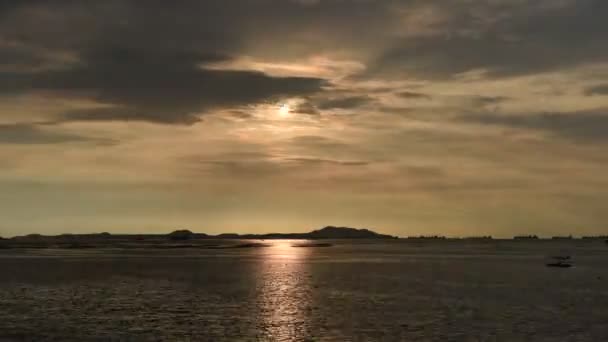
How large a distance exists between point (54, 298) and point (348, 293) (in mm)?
31740

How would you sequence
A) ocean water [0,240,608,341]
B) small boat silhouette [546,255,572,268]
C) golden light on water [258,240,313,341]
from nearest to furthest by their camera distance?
ocean water [0,240,608,341] → golden light on water [258,240,313,341] → small boat silhouette [546,255,572,268]

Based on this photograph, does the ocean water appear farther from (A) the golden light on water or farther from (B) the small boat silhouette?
(B) the small boat silhouette

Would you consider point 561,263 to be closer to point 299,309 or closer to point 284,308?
point 284,308

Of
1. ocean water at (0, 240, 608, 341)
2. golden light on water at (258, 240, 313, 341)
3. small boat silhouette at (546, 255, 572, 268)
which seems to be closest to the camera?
ocean water at (0, 240, 608, 341)

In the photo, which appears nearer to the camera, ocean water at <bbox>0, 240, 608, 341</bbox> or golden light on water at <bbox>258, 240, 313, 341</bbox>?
ocean water at <bbox>0, 240, 608, 341</bbox>

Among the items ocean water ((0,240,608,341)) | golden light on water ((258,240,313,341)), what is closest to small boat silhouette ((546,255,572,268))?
ocean water ((0,240,608,341))

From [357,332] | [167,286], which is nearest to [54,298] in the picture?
[167,286]

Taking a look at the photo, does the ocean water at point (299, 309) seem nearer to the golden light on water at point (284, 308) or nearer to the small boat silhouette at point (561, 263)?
the golden light on water at point (284, 308)

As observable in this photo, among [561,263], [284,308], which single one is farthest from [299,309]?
[561,263]

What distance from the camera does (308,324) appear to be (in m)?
49.8

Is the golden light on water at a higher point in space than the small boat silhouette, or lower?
lower

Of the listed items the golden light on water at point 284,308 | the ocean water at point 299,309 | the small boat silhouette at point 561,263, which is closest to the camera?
the ocean water at point 299,309

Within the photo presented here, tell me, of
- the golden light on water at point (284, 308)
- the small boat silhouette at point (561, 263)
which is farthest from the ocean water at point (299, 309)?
the small boat silhouette at point (561, 263)

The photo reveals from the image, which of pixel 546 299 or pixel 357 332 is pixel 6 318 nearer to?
pixel 357 332
